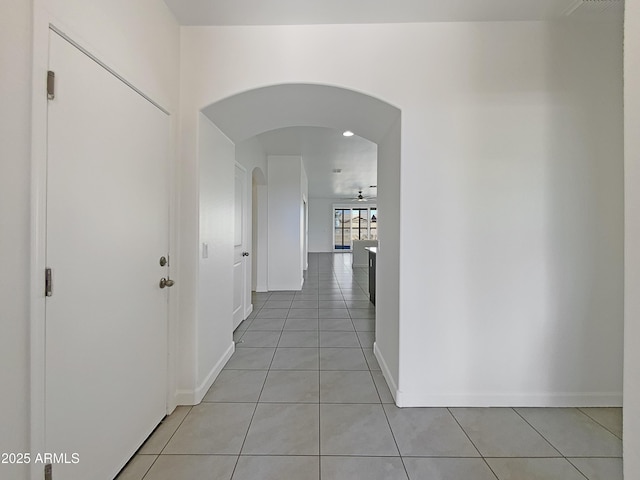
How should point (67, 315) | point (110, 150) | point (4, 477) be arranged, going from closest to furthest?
point (4, 477) → point (67, 315) → point (110, 150)

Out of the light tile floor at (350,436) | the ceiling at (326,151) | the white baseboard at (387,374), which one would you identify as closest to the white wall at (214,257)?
the light tile floor at (350,436)

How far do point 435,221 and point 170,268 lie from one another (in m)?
1.84

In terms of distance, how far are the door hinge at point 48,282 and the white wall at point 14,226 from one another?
0.06 meters

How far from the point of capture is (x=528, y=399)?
1.98 meters

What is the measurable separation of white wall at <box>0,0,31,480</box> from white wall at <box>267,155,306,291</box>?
4.57m

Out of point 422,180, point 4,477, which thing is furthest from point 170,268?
point 422,180

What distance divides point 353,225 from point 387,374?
Answer: 1183cm

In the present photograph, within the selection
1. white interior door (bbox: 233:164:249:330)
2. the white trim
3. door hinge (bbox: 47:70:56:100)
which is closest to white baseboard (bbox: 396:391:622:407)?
the white trim

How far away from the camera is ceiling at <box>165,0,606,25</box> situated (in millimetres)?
1795

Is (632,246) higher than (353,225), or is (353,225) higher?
(353,225)

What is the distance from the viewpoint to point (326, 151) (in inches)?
216

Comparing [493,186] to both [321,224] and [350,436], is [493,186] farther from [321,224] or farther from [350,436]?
[321,224]

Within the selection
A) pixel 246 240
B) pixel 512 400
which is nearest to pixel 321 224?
pixel 246 240

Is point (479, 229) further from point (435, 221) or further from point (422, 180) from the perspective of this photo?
point (422, 180)
